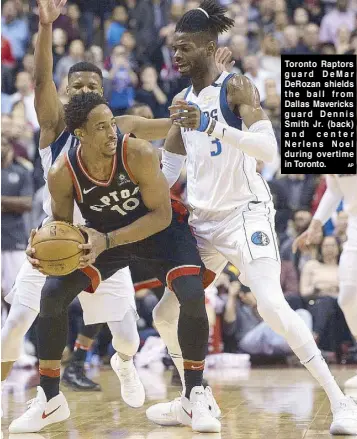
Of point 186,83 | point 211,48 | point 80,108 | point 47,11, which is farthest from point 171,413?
point 186,83

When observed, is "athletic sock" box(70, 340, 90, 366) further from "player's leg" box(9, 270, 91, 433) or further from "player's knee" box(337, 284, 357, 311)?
"player's leg" box(9, 270, 91, 433)

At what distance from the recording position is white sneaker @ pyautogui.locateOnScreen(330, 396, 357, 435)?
→ 4.72 meters

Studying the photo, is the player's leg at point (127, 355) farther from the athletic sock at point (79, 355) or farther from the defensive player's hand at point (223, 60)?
the defensive player's hand at point (223, 60)

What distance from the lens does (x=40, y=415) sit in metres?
5.00

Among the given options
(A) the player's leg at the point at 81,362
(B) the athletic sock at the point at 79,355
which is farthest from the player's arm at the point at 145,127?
(B) the athletic sock at the point at 79,355

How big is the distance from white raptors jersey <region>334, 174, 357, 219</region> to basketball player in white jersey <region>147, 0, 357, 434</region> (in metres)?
1.46

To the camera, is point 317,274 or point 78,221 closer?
point 78,221

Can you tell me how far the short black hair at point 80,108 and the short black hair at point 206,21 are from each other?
0.70 meters

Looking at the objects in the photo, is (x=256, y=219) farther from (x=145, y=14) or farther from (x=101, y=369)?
(x=145, y=14)

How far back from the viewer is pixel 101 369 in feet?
29.3

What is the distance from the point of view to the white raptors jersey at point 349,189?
21.9 feet

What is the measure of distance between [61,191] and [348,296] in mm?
2408

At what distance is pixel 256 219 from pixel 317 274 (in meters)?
4.63

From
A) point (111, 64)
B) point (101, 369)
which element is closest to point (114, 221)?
point (101, 369)
